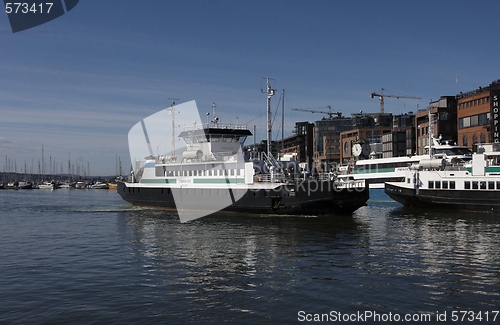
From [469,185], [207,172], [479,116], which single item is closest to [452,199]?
[469,185]

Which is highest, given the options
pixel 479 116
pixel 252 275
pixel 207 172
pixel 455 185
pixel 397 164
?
pixel 479 116

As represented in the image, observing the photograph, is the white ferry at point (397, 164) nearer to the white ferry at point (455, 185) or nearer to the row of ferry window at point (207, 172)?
the white ferry at point (455, 185)

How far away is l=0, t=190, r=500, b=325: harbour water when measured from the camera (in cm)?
1418

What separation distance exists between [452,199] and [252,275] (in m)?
33.5

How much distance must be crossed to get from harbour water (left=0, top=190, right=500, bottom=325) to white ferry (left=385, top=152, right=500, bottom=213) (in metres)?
12.1

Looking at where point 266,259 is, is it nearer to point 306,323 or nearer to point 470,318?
point 306,323

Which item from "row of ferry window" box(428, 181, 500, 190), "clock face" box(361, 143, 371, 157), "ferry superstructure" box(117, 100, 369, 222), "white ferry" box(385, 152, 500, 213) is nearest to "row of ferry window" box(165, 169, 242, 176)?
"ferry superstructure" box(117, 100, 369, 222)

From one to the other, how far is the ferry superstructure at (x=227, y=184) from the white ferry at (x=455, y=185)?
8.57m

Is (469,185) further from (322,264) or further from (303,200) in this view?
(322,264)

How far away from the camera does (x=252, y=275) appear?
61.8 ft

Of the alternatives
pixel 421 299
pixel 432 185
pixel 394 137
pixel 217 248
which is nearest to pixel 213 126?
pixel 432 185

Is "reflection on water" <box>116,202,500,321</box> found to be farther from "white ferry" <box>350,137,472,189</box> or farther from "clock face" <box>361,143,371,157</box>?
"clock face" <box>361,143,371,157</box>

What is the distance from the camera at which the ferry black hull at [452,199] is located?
4384cm

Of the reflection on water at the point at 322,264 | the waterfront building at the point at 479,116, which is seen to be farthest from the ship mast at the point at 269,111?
the waterfront building at the point at 479,116
